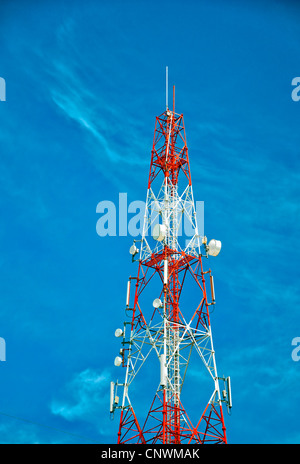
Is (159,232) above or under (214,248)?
above

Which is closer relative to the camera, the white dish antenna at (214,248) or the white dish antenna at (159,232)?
the white dish antenna at (159,232)

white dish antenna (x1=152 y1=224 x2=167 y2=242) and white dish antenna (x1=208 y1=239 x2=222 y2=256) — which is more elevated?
white dish antenna (x1=152 y1=224 x2=167 y2=242)

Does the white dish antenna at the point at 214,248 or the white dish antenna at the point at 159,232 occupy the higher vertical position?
the white dish antenna at the point at 159,232

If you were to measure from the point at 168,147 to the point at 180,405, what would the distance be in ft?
79.3

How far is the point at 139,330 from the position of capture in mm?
45156

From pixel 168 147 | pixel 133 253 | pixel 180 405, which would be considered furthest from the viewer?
pixel 168 147

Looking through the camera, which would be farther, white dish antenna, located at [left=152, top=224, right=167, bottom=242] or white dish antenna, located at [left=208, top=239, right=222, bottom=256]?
white dish antenna, located at [left=208, top=239, right=222, bottom=256]

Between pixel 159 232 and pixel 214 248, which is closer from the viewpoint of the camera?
pixel 159 232

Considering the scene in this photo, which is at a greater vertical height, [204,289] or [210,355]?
[204,289]
